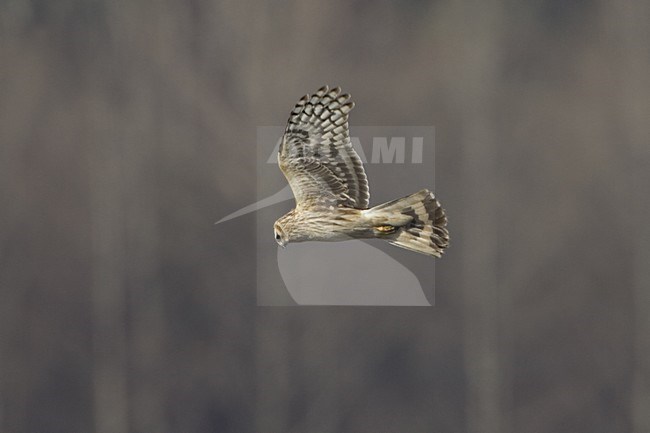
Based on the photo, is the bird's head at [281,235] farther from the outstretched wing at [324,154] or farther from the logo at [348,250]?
the logo at [348,250]

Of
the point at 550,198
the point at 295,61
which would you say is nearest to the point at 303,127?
the point at 295,61

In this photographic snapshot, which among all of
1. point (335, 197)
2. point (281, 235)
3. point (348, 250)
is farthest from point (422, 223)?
point (348, 250)

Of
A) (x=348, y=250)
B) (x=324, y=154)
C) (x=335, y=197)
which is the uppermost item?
(x=324, y=154)

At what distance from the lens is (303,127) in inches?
136

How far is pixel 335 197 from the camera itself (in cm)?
347

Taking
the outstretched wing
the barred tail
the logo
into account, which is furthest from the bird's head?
the logo

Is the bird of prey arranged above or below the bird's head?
above

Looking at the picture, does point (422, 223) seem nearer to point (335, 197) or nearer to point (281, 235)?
point (335, 197)

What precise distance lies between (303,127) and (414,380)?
238 cm

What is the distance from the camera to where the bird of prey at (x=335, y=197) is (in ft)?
11.1

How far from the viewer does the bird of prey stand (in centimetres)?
340

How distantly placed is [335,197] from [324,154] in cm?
13

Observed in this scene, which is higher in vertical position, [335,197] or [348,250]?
[335,197]

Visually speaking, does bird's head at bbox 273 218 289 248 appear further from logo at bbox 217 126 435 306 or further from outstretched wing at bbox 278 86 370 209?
logo at bbox 217 126 435 306
